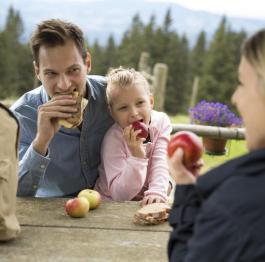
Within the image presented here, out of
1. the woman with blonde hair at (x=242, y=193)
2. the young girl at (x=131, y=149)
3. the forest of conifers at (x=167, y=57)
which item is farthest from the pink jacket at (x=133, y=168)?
the forest of conifers at (x=167, y=57)

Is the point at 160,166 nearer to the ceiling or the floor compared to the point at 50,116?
nearer to the floor

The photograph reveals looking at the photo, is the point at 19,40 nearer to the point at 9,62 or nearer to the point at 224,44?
the point at 9,62

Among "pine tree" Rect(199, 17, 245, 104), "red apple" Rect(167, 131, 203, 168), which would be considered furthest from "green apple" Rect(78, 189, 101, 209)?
"pine tree" Rect(199, 17, 245, 104)

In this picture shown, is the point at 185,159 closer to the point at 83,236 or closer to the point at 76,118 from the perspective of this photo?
the point at 83,236

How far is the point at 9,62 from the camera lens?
29406mm

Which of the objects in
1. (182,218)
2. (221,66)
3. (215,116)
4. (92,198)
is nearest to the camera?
(182,218)

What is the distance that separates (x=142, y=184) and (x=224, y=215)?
3.93 feet

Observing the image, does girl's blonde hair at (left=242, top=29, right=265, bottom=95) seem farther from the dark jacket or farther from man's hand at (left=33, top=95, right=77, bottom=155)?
man's hand at (left=33, top=95, right=77, bottom=155)

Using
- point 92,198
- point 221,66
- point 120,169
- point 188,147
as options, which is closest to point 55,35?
point 120,169

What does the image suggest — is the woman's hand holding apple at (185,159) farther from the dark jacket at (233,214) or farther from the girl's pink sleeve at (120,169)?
the girl's pink sleeve at (120,169)

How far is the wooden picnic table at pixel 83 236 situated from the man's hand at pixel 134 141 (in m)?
0.25

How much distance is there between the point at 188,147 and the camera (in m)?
1.27

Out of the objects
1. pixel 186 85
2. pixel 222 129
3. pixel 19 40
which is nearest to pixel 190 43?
pixel 186 85

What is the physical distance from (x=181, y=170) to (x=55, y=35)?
1.19 meters
